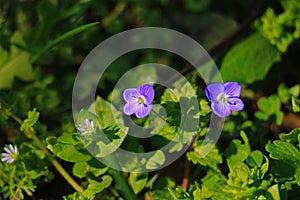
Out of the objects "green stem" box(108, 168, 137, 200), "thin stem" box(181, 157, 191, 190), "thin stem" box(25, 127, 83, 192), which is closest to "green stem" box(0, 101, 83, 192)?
"thin stem" box(25, 127, 83, 192)

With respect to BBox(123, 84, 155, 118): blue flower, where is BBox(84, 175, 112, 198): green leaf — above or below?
below

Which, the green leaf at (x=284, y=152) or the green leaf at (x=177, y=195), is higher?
the green leaf at (x=177, y=195)

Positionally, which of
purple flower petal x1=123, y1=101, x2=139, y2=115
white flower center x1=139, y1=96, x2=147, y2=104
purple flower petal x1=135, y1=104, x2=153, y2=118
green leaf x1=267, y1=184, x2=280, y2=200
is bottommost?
green leaf x1=267, y1=184, x2=280, y2=200

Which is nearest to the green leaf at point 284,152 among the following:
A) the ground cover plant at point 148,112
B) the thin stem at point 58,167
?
the ground cover plant at point 148,112

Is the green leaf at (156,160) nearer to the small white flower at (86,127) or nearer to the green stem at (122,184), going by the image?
the green stem at (122,184)

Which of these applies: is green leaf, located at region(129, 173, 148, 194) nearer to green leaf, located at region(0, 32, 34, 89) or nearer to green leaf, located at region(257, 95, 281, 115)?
green leaf, located at region(257, 95, 281, 115)

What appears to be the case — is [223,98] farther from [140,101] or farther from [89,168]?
[89,168]

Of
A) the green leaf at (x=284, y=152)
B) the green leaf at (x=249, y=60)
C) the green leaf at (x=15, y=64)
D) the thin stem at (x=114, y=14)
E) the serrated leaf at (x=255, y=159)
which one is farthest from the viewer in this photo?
the thin stem at (x=114, y=14)

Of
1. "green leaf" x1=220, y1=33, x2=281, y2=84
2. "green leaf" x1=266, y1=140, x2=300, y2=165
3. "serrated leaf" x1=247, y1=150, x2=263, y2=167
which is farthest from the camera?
"green leaf" x1=220, y1=33, x2=281, y2=84

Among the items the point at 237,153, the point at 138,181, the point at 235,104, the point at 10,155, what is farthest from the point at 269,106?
the point at 10,155
